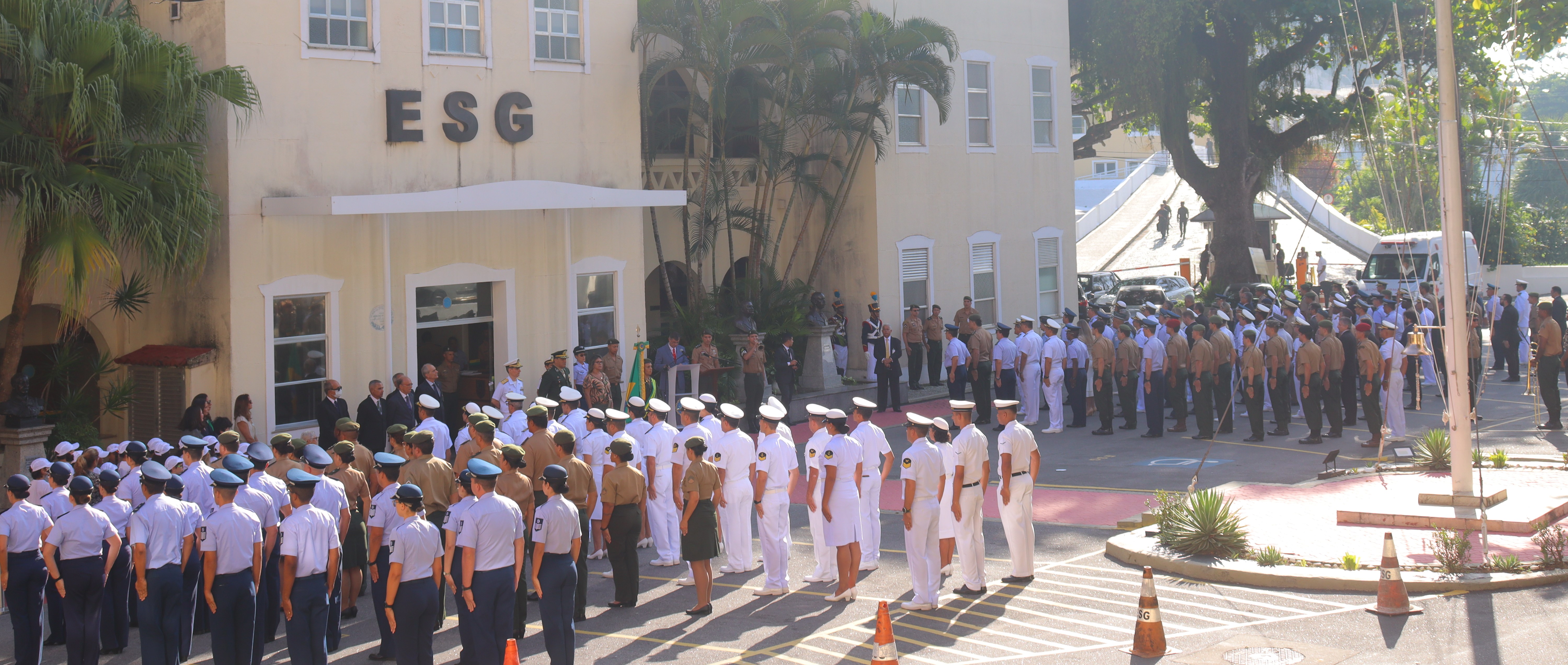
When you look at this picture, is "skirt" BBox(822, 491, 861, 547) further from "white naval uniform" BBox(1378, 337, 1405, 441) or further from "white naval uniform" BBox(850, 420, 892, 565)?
"white naval uniform" BBox(1378, 337, 1405, 441)

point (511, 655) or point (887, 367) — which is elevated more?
point (887, 367)

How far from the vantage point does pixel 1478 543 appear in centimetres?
1207

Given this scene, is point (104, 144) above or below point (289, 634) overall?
above

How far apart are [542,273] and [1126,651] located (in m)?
12.6

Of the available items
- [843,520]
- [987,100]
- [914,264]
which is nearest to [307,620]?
[843,520]

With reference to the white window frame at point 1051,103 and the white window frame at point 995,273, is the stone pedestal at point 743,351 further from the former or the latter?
the white window frame at point 1051,103

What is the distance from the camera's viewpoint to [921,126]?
27359mm

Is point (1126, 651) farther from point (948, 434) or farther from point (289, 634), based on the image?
point (289, 634)

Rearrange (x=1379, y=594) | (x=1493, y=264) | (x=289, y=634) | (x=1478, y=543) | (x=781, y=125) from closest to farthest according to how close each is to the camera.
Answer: (x=289, y=634)
(x=1379, y=594)
(x=1478, y=543)
(x=781, y=125)
(x=1493, y=264)

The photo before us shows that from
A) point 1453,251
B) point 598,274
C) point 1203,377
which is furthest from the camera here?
point 598,274

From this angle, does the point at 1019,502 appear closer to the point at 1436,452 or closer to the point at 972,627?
the point at 972,627

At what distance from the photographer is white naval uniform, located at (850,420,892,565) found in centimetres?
1192

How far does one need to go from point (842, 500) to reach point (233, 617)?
4924 mm

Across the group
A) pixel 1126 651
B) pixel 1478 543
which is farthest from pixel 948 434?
pixel 1478 543
